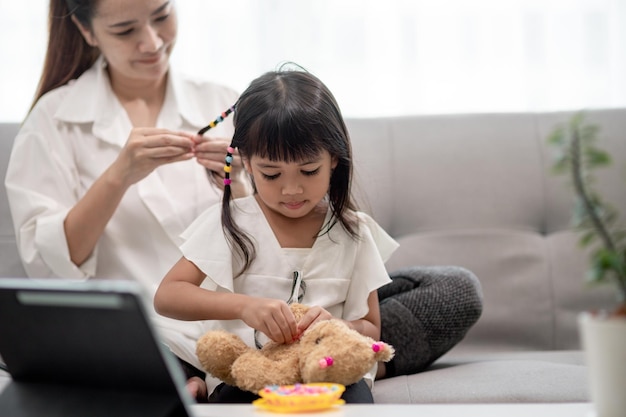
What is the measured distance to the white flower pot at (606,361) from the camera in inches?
27.6

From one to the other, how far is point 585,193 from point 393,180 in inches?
48.9

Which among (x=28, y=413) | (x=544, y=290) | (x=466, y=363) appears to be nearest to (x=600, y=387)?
(x=28, y=413)

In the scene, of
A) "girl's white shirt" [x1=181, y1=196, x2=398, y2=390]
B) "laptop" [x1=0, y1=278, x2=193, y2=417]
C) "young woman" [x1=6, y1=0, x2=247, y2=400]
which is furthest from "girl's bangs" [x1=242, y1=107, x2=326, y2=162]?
"laptop" [x1=0, y1=278, x2=193, y2=417]

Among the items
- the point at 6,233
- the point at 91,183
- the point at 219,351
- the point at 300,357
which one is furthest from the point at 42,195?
the point at 300,357

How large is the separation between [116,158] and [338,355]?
0.79m

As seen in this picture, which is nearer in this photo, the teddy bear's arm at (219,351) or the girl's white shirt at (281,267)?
the teddy bear's arm at (219,351)

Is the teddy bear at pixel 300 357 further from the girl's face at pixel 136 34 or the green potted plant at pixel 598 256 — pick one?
the girl's face at pixel 136 34

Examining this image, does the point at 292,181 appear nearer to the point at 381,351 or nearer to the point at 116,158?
the point at 381,351

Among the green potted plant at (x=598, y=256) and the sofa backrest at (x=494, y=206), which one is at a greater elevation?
the green potted plant at (x=598, y=256)

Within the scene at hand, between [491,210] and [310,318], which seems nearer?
[310,318]

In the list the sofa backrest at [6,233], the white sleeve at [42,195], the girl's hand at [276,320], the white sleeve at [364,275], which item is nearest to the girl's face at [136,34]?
the white sleeve at [42,195]

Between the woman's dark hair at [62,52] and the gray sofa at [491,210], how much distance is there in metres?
0.17

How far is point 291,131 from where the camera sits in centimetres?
132

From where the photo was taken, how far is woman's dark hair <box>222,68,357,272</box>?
133cm
